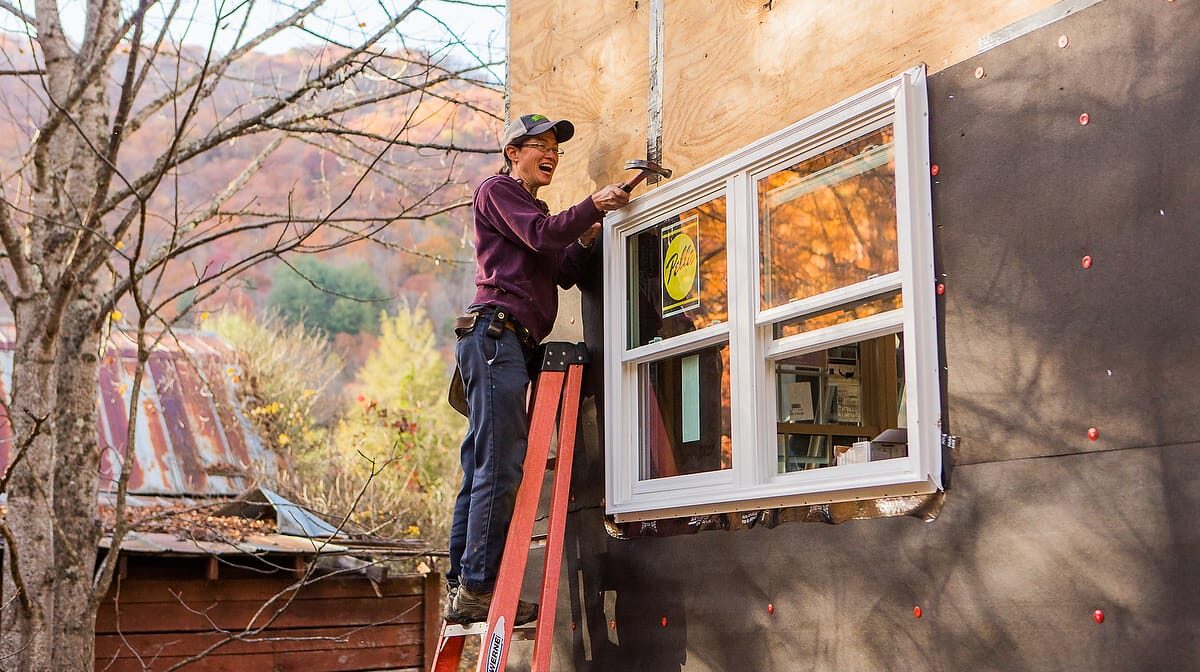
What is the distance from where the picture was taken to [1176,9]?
2.91m

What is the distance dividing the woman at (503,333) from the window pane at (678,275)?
0.33 m

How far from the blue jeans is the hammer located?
0.78m

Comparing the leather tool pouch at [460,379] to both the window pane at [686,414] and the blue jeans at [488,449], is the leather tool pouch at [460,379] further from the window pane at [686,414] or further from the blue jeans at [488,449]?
the window pane at [686,414]

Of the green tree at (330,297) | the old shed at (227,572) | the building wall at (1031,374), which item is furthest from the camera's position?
the green tree at (330,297)

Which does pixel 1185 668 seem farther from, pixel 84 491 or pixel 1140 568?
pixel 84 491

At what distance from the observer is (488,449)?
4586 mm

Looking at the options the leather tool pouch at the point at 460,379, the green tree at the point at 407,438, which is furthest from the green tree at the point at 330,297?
the leather tool pouch at the point at 460,379

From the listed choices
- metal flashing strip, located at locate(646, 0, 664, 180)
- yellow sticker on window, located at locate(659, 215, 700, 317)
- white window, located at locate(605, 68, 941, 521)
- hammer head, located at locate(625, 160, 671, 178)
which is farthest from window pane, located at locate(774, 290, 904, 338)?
metal flashing strip, located at locate(646, 0, 664, 180)

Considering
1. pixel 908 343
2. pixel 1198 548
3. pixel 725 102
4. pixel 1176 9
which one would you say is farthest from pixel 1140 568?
pixel 725 102

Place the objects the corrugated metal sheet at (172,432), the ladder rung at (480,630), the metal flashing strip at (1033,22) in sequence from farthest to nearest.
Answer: the corrugated metal sheet at (172,432), the ladder rung at (480,630), the metal flashing strip at (1033,22)

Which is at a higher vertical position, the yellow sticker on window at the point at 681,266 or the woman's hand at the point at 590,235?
the woman's hand at the point at 590,235

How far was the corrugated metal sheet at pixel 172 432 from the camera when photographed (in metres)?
13.3

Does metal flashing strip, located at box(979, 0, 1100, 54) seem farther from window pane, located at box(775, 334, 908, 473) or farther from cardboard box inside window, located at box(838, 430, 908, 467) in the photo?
cardboard box inside window, located at box(838, 430, 908, 467)

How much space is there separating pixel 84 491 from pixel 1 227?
2234 mm
